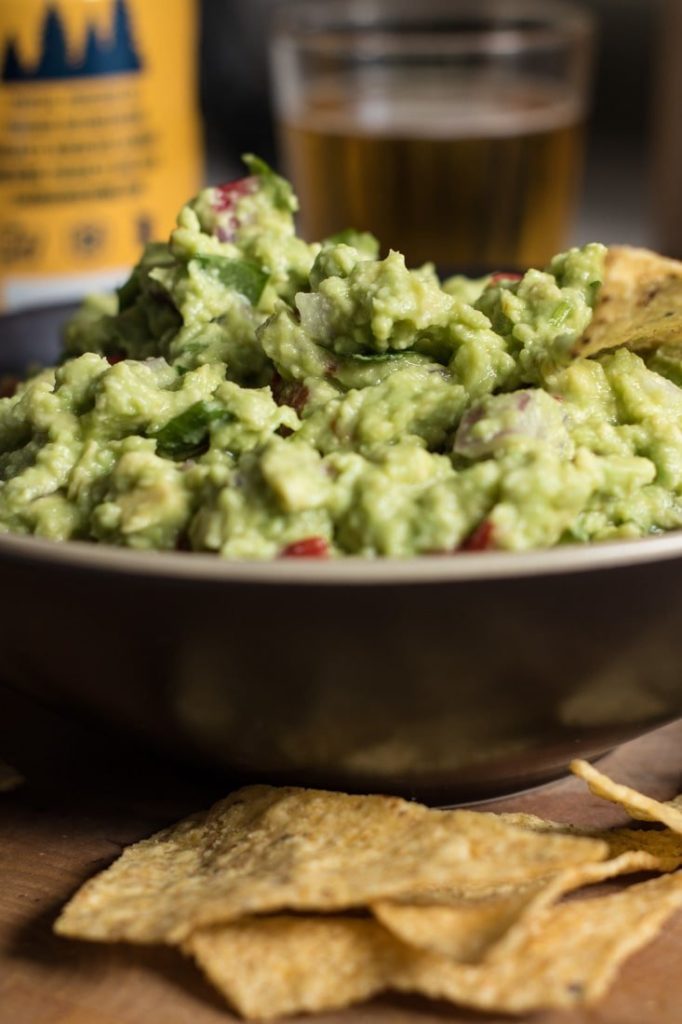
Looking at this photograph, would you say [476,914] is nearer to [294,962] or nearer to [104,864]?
[294,962]

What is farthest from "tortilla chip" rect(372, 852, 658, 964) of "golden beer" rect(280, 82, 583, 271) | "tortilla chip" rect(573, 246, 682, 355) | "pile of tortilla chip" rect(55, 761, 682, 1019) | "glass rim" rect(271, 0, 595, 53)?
"glass rim" rect(271, 0, 595, 53)

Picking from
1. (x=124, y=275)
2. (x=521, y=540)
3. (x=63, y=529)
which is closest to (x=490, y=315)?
(x=521, y=540)

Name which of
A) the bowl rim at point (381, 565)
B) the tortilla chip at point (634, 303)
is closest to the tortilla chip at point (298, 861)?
the bowl rim at point (381, 565)

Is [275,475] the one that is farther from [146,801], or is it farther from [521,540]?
[146,801]

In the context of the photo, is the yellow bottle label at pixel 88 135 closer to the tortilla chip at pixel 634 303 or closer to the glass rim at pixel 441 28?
the glass rim at pixel 441 28

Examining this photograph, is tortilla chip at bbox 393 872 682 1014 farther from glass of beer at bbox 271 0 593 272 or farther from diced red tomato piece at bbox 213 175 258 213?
glass of beer at bbox 271 0 593 272

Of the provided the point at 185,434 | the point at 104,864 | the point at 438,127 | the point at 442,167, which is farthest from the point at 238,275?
the point at 438,127
